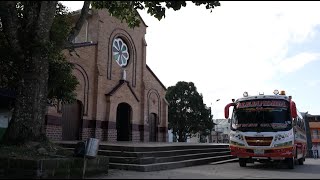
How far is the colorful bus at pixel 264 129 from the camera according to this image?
14383 mm

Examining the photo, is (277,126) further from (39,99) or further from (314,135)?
(314,135)

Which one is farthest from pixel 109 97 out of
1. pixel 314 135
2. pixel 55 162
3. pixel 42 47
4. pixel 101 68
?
pixel 314 135

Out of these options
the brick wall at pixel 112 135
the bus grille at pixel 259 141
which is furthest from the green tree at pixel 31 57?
the brick wall at pixel 112 135

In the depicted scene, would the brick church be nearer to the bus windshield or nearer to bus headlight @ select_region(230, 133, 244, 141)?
bus headlight @ select_region(230, 133, 244, 141)

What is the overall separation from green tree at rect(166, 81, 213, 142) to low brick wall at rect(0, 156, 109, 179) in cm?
3461

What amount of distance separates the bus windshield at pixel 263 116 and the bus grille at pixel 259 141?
35 centimetres

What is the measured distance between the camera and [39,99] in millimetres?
11836

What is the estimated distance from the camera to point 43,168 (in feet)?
31.8

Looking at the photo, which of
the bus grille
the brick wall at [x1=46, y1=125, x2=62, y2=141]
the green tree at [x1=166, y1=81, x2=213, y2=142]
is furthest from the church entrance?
the green tree at [x1=166, y1=81, x2=213, y2=142]

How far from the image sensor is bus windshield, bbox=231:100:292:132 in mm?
14734

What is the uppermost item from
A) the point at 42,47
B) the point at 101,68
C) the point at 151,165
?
the point at 101,68

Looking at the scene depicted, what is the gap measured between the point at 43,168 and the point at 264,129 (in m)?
8.64

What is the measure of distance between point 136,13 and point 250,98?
5.81 metres

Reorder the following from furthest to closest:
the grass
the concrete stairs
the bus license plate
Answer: the bus license plate, the concrete stairs, the grass
